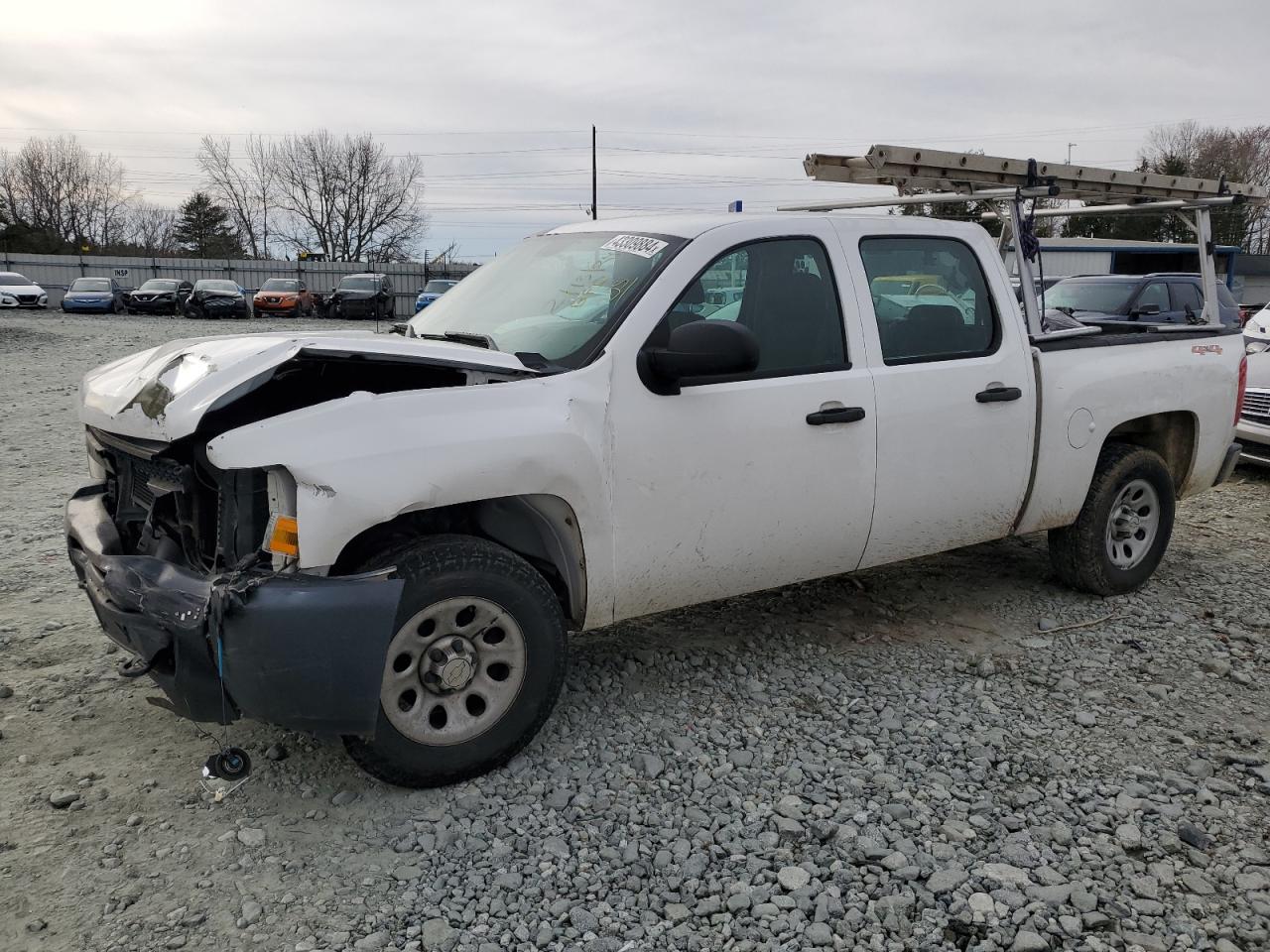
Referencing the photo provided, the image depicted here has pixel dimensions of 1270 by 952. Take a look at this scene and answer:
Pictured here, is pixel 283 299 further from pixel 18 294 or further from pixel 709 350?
pixel 709 350

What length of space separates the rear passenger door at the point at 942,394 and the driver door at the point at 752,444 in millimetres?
135

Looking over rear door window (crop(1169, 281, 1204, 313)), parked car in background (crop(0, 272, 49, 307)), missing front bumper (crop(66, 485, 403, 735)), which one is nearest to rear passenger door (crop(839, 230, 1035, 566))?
missing front bumper (crop(66, 485, 403, 735))

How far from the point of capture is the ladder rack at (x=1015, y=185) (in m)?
5.02

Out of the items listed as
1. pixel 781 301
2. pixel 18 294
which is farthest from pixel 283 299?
pixel 781 301

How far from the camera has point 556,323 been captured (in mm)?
3902

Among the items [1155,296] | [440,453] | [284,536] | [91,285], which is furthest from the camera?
[91,285]

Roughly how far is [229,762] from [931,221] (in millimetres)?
3578

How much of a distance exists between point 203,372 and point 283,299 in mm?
34165

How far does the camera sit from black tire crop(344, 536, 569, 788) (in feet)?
10.7

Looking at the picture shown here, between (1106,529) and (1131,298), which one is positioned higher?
(1131,298)

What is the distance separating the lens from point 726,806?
11.2 ft

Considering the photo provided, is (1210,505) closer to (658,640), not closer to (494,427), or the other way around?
(658,640)

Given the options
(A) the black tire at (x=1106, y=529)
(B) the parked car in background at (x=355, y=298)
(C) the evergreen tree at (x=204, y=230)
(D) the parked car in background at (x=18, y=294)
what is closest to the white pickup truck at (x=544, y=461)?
(A) the black tire at (x=1106, y=529)

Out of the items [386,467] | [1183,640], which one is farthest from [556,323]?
[1183,640]
